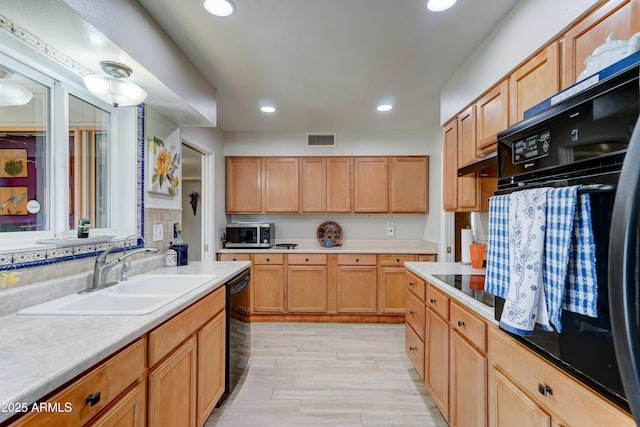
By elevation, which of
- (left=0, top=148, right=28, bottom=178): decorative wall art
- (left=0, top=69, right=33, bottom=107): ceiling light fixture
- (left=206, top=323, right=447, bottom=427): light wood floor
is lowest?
(left=206, top=323, right=447, bottom=427): light wood floor

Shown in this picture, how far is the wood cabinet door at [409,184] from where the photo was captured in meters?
3.81


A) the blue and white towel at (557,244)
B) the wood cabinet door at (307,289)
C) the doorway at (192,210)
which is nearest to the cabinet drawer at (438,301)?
the blue and white towel at (557,244)

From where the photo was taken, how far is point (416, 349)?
220 centimetres

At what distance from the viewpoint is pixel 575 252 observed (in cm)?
73

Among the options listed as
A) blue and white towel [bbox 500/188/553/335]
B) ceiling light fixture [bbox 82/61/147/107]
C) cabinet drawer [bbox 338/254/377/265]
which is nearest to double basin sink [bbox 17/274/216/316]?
ceiling light fixture [bbox 82/61/147/107]

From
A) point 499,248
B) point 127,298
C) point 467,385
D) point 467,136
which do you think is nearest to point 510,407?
point 467,385

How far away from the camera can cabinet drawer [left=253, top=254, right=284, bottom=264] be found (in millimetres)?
3605

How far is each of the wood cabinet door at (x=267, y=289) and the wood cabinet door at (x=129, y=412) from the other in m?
2.48

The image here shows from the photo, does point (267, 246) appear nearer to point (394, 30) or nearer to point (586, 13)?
point (394, 30)

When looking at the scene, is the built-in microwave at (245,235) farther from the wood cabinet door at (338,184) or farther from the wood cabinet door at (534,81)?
the wood cabinet door at (534,81)

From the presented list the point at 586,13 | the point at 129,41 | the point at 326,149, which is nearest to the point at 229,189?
the point at 326,149

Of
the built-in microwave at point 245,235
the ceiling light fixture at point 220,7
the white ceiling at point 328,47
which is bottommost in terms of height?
the built-in microwave at point 245,235

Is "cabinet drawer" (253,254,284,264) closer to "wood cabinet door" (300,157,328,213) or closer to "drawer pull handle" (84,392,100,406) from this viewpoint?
"wood cabinet door" (300,157,328,213)

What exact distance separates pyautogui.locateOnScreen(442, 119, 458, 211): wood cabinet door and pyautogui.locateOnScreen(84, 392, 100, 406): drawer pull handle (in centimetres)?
244
